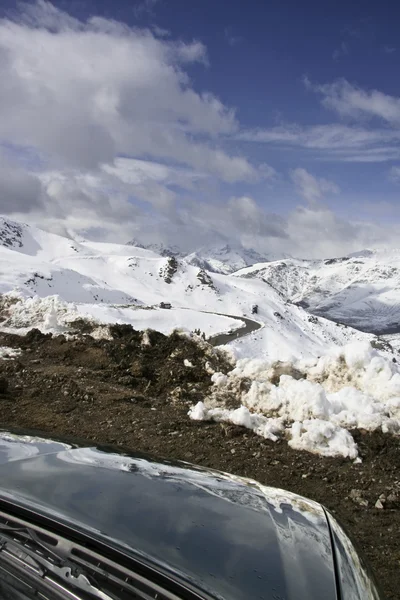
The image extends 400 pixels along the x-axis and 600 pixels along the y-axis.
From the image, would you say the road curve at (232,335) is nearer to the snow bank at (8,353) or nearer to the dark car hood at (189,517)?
the snow bank at (8,353)

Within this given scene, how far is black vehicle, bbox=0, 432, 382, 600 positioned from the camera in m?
2.01

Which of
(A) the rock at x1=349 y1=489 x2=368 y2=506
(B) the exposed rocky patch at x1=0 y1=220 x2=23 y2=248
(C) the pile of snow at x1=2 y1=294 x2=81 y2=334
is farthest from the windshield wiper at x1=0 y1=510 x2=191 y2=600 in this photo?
(B) the exposed rocky patch at x1=0 y1=220 x2=23 y2=248

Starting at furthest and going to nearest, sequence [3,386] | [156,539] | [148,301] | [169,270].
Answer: [169,270], [148,301], [3,386], [156,539]

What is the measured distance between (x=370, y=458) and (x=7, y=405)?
21.4 ft

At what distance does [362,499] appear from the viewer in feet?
16.1

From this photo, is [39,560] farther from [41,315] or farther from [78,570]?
[41,315]

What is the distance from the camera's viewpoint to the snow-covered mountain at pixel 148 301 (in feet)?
103

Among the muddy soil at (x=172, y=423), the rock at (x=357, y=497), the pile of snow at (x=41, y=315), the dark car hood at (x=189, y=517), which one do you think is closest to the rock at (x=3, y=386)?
the muddy soil at (x=172, y=423)

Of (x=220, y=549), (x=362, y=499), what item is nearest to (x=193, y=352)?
(x=362, y=499)

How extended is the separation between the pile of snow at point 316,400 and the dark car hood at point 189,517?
2.87m

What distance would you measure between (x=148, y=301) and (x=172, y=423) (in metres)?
74.0

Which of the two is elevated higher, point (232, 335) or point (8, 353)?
point (232, 335)

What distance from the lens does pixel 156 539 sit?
235cm

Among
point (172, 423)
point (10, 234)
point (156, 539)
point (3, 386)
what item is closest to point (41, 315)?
point (3, 386)
